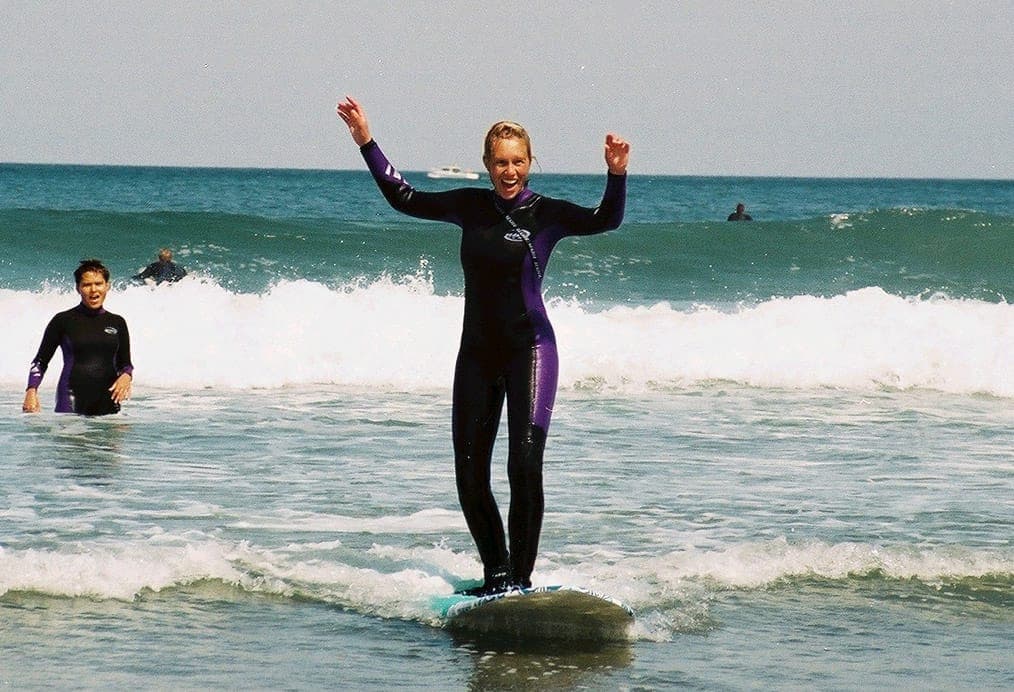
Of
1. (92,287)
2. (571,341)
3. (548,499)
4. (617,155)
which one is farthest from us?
(571,341)

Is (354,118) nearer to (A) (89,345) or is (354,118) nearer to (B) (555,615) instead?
(B) (555,615)

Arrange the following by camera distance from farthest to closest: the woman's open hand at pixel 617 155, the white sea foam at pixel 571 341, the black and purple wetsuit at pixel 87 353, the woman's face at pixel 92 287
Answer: the white sea foam at pixel 571 341 → the black and purple wetsuit at pixel 87 353 → the woman's face at pixel 92 287 → the woman's open hand at pixel 617 155

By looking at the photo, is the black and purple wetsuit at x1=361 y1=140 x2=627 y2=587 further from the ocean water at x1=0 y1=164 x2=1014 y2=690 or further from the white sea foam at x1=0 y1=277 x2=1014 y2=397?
the white sea foam at x1=0 y1=277 x2=1014 y2=397

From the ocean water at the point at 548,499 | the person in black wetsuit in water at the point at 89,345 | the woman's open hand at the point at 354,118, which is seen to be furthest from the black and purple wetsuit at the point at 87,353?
the woman's open hand at the point at 354,118

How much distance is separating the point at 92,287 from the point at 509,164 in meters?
4.95

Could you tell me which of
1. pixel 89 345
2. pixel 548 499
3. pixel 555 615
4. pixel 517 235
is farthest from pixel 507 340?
pixel 89 345

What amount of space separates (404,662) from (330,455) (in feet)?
16.2

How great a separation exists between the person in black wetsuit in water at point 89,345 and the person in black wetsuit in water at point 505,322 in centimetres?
439

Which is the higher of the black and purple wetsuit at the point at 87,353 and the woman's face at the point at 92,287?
the woman's face at the point at 92,287

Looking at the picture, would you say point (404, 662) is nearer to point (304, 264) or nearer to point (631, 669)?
point (631, 669)

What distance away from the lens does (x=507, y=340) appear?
6.38 metres

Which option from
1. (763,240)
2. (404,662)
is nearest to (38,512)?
(404,662)

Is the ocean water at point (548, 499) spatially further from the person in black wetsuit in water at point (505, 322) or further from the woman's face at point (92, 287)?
the woman's face at point (92, 287)

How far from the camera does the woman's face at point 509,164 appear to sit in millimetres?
6301
